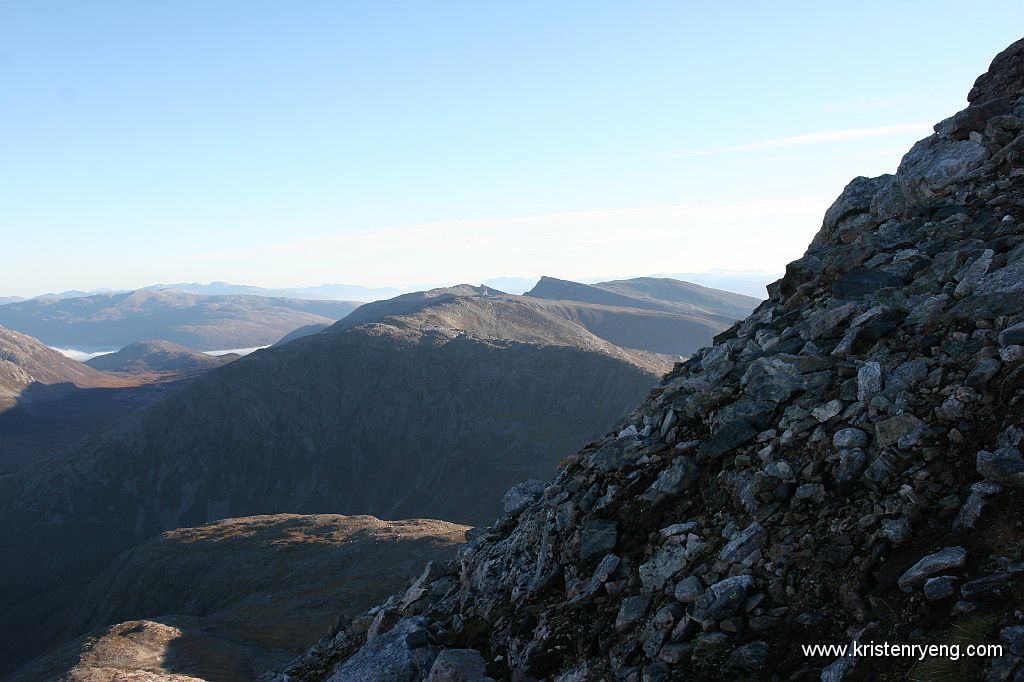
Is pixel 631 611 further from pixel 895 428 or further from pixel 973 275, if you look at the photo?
pixel 973 275

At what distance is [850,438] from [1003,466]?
2.28 meters

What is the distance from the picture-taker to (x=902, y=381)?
10.9 m

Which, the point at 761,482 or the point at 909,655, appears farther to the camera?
the point at 761,482

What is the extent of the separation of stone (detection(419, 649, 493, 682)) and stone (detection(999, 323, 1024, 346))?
10.4 metres

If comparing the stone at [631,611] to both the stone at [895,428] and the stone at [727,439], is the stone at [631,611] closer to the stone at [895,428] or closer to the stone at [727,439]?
the stone at [727,439]

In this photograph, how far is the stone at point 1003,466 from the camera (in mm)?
8438

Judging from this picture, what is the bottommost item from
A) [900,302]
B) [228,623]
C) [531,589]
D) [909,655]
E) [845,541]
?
[228,623]

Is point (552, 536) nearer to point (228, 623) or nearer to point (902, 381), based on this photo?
point (902, 381)

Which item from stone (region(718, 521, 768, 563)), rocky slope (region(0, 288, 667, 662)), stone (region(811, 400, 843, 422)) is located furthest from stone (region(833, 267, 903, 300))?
rocky slope (region(0, 288, 667, 662))

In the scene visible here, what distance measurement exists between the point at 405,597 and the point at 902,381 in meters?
14.5

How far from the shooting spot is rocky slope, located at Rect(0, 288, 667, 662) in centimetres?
13262

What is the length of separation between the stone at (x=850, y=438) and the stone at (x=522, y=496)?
33.5 ft

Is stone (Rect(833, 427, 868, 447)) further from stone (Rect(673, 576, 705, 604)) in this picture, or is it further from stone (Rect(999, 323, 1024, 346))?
stone (Rect(673, 576, 705, 604))

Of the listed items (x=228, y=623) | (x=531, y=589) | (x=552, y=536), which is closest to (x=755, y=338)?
(x=552, y=536)
